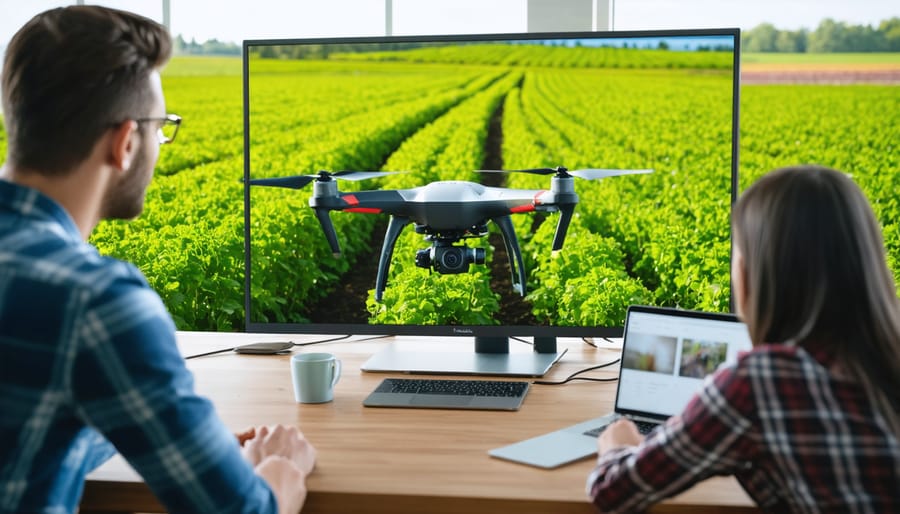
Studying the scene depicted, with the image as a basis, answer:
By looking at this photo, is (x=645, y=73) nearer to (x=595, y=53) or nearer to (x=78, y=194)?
(x=595, y=53)

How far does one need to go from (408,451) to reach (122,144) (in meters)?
0.63

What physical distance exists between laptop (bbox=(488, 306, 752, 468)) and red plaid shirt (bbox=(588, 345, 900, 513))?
1.59 feet

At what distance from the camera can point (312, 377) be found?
1.75 metres

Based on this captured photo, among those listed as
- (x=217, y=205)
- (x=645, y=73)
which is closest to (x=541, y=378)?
(x=645, y=73)

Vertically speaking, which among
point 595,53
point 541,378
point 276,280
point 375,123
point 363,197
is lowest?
point 541,378

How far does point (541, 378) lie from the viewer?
6.30 ft

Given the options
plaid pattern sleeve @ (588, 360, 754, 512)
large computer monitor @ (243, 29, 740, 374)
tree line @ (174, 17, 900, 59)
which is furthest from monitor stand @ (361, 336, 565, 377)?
tree line @ (174, 17, 900, 59)

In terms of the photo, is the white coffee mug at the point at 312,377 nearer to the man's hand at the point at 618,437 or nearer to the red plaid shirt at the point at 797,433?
the man's hand at the point at 618,437

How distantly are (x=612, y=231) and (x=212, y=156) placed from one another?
5.27m

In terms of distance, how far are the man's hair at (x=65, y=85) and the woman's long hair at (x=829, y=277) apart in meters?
0.78

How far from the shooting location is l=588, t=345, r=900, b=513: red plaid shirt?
3.50 feet

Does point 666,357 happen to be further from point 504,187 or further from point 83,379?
point 83,379

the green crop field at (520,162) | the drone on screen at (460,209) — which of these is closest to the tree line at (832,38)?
the green crop field at (520,162)

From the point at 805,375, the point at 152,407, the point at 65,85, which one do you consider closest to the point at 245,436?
the point at 152,407
